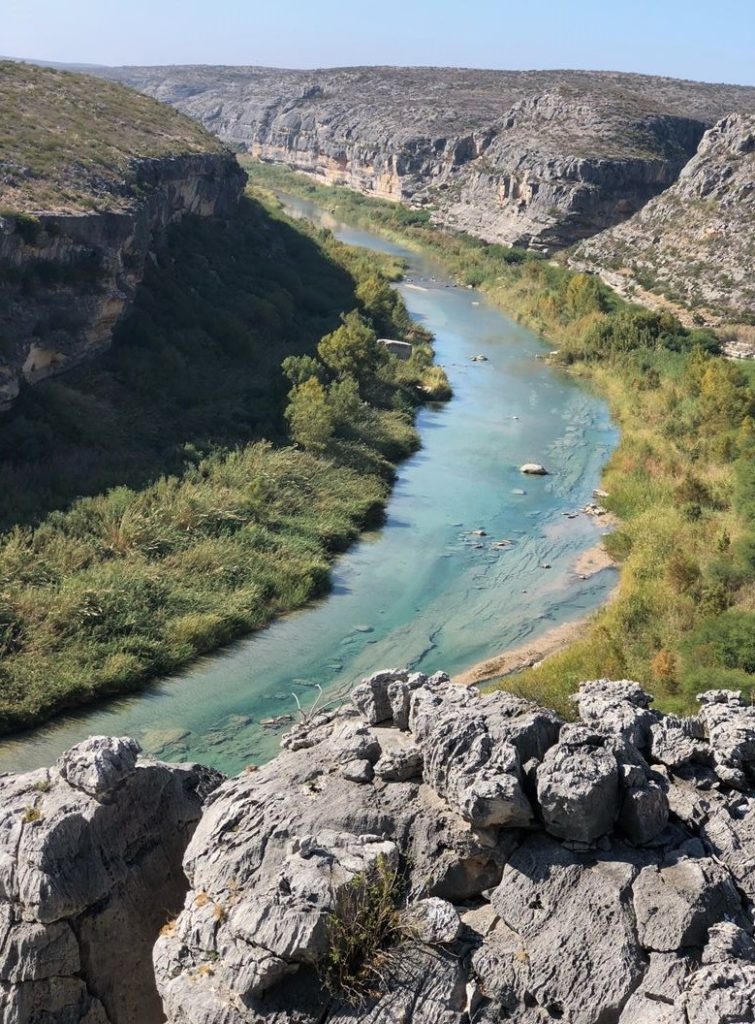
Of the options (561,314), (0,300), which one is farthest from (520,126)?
(0,300)

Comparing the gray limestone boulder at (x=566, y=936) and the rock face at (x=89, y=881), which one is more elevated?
the gray limestone boulder at (x=566, y=936)

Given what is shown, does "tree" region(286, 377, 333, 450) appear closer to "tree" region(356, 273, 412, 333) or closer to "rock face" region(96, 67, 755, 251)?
"tree" region(356, 273, 412, 333)

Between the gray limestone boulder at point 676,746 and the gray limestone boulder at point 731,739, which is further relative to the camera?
the gray limestone boulder at point 676,746

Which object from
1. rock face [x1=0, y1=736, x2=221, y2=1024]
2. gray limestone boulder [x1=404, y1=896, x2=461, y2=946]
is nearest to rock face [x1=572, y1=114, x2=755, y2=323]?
rock face [x1=0, y1=736, x2=221, y2=1024]

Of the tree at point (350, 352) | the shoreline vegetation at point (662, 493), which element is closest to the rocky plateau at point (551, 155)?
the shoreline vegetation at point (662, 493)

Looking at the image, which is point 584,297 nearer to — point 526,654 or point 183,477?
point 183,477

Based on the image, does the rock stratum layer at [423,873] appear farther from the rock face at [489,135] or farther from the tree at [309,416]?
the rock face at [489,135]

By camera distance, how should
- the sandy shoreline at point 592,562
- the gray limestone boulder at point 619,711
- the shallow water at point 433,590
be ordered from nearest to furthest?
the gray limestone boulder at point 619,711
the shallow water at point 433,590
the sandy shoreline at point 592,562
